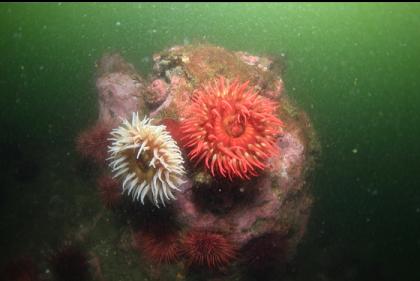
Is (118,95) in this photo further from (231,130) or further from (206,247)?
(206,247)

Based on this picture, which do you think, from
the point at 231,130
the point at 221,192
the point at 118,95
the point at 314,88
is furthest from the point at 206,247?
the point at 314,88

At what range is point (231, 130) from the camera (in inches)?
154

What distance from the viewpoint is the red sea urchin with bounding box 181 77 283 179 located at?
378 cm

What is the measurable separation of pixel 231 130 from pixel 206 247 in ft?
6.34

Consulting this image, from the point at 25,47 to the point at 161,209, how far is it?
31.8 feet

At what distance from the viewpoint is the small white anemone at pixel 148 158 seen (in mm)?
3953

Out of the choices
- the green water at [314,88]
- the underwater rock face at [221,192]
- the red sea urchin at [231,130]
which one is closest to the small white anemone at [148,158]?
the underwater rock face at [221,192]

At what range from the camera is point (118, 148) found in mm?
4078

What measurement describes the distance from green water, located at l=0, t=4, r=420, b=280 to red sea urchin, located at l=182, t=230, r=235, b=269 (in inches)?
151

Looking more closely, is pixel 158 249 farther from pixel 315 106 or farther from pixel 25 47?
pixel 25 47

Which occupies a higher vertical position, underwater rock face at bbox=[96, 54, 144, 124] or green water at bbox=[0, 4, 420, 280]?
underwater rock face at bbox=[96, 54, 144, 124]

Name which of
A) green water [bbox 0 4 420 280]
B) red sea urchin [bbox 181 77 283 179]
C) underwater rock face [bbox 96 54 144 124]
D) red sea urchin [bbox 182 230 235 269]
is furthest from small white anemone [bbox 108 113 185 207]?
green water [bbox 0 4 420 280]

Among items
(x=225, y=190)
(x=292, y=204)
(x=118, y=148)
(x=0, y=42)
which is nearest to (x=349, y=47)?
(x=292, y=204)

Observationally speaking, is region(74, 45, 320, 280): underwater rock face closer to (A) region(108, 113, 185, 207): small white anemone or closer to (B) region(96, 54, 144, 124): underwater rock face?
(A) region(108, 113, 185, 207): small white anemone
